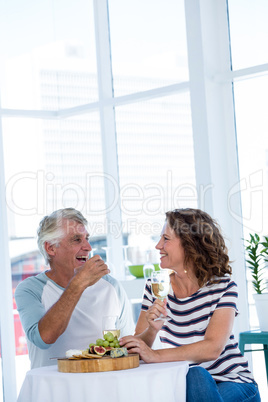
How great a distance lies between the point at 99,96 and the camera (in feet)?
16.4

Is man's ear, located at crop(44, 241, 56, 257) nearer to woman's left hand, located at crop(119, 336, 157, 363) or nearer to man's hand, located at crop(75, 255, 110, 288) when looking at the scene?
man's hand, located at crop(75, 255, 110, 288)

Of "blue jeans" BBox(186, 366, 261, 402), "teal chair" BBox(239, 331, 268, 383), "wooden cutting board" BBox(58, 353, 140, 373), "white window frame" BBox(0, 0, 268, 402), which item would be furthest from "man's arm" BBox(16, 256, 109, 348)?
"white window frame" BBox(0, 0, 268, 402)

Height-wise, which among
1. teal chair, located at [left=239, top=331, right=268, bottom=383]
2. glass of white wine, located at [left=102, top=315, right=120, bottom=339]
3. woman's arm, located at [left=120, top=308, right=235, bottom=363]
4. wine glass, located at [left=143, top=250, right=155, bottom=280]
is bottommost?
teal chair, located at [left=239, top=331, right=268, bottom=383]

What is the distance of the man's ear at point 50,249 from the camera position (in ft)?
10.5

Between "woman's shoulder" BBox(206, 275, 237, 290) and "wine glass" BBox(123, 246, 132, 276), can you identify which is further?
"wine glass" BBox(123, 246, 132, 276)

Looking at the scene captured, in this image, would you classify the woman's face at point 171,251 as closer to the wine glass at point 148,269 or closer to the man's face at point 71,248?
the man's face at point 71,248

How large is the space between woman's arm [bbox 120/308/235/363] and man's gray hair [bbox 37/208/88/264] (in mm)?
882

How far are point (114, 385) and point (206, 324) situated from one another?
66 centimetres

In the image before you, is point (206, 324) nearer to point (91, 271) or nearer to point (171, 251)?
point (171, 251)

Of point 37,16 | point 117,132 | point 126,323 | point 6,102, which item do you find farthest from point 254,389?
point 37,16

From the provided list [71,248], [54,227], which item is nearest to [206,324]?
[71,248]

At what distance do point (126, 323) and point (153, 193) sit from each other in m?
1.75

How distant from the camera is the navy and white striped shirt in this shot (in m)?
2.65

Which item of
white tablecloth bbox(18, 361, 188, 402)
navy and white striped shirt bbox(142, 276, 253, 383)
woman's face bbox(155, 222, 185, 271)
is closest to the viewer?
white tablecloth bbox(18, 361, 188, 402)
